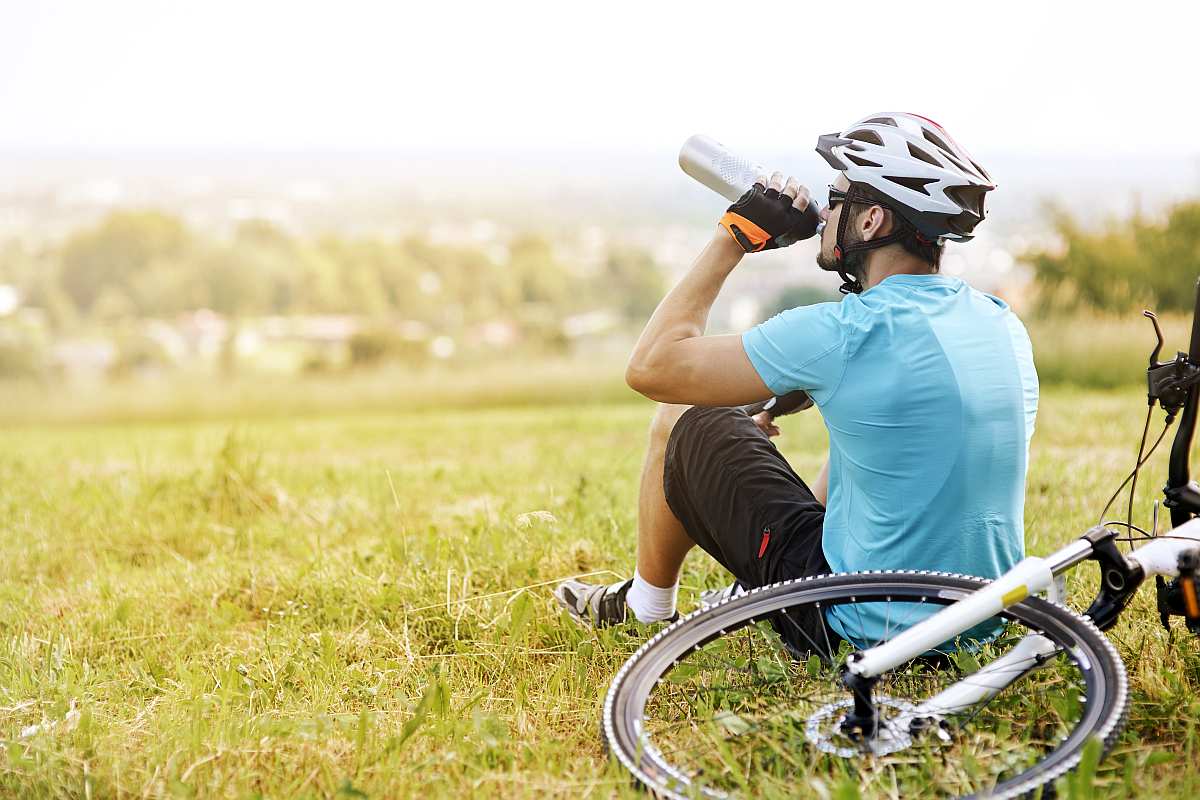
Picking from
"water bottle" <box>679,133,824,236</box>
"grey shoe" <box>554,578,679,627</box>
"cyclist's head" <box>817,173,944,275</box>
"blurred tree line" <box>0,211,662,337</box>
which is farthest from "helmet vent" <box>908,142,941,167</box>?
"blurred tree line" <box>0,211,662,337</box>

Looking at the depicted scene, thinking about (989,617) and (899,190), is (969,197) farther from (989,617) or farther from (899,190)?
(989,617)

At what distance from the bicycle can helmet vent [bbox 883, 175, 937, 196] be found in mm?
598

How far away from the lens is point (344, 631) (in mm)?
3533

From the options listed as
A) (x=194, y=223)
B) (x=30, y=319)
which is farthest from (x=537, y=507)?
(x=194, y=223)

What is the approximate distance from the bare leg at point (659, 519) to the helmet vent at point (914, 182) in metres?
0.83

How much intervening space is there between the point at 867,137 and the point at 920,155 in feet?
0.50

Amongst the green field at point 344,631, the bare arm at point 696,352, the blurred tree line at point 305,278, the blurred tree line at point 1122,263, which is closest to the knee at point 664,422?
the bare arm at point 696,352

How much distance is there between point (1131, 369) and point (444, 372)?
8.74 metres

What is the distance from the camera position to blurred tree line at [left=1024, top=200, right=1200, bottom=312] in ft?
41.9

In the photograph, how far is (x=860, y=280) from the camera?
2787 mm

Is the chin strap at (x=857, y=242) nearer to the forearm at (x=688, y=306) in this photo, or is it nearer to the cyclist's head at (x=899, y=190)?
the cyclist's head at (x=899, y=190)

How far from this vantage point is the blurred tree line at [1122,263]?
12781 mm

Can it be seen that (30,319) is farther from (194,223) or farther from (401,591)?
(401,591)

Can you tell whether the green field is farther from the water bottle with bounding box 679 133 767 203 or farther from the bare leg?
the water bottle with bounding box 679 133 767 203
